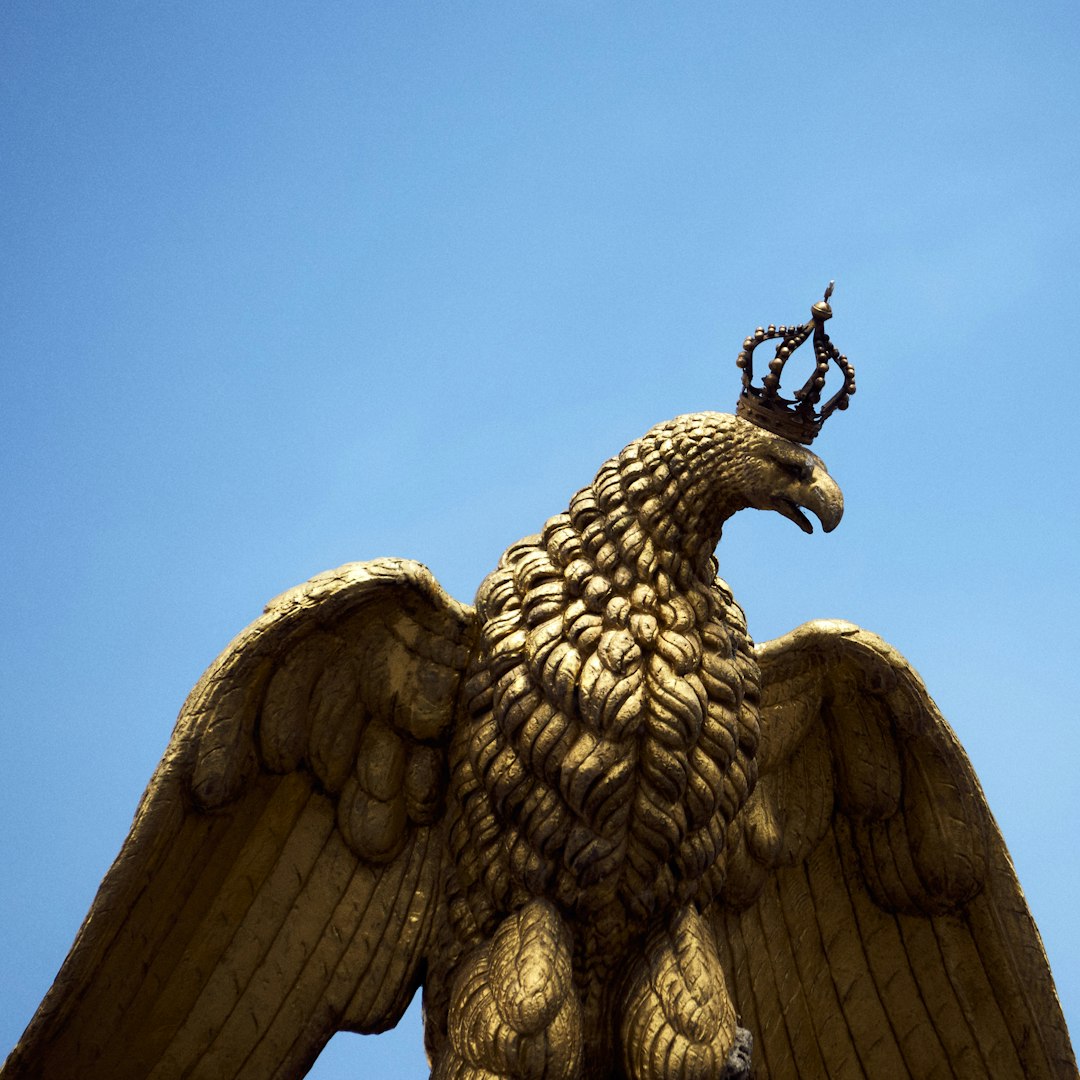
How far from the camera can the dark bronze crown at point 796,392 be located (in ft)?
12.9

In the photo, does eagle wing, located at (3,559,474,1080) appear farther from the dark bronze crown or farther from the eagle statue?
the dark bronze crown

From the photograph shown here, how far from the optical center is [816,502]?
152 inches

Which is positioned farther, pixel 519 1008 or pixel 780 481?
pixel 780 481

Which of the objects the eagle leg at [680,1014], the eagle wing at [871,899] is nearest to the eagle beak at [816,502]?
the eagle wing at [871,899]

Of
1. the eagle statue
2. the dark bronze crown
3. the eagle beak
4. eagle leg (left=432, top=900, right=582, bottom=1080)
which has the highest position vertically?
the dark bronze crown

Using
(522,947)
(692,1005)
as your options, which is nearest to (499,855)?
(522,947)

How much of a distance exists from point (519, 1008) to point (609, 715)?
1.65 ft

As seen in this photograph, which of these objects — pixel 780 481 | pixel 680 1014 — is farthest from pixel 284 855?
pixel 780 481

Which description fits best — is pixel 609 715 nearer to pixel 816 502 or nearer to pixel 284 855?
pixel 816 502

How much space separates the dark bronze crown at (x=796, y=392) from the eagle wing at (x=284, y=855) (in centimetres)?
63

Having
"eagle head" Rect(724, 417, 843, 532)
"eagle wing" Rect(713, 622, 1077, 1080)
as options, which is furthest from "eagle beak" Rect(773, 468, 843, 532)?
"eagle wing" Rect(713, 622, 1077, 1080)

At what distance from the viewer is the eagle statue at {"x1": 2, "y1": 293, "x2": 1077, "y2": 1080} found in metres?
3.71

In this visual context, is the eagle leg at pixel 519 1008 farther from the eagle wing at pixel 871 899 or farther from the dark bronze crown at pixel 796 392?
the dark bronze crown at pixel 796 392

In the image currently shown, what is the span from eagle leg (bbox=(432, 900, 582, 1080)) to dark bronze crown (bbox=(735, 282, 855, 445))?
934 mm
